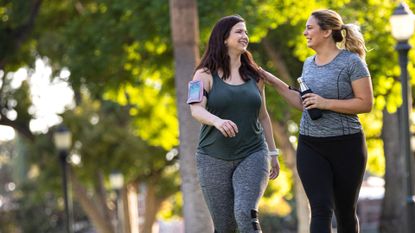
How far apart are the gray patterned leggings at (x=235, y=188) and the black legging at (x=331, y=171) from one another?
0.27 metres

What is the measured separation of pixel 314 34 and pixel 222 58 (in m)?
0.60

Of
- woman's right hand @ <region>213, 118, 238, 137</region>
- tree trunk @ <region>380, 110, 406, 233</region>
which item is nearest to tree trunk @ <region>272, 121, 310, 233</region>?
tree trunk @ <region>380, 110, 406, 233</region>

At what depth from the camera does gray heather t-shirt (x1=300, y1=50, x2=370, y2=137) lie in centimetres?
718

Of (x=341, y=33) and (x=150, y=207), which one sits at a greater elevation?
(x=341, y=33)

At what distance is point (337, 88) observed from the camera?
7223mm

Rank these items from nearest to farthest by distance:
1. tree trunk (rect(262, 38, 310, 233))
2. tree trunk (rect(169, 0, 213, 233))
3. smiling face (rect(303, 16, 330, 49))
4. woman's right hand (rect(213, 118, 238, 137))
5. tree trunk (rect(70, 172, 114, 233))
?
woman's right hand (rect(213, 118, 238, 137)) < smiling face (rect(303, 16, 330, 49)) < tree trunk (rect(169, 0, 213, 233)) < tree trunk (rect(262, 38, 310, 233)) < tree trunk (rect(70, 172, 114, 233))

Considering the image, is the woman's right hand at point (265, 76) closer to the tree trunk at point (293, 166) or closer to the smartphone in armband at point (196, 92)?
the smartphone in armband at point (196, 92)

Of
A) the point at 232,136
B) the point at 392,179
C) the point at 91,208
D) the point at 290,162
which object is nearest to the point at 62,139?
the point at 290,162

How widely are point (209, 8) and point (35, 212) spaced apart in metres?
46.2

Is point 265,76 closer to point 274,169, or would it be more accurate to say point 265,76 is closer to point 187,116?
point 274,169

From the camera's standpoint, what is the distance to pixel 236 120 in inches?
278

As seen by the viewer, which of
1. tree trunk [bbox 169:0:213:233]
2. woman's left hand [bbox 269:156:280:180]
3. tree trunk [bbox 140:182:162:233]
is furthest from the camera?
tree trunk [bbox 140:182:162:233]

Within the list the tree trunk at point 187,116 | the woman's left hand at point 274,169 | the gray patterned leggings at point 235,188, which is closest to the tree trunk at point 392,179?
the tree trunk at point 187,116

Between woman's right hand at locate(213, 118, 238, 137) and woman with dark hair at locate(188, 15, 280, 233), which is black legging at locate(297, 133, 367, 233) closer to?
woman with dark hair at locate(188, 15, 280, 233)
